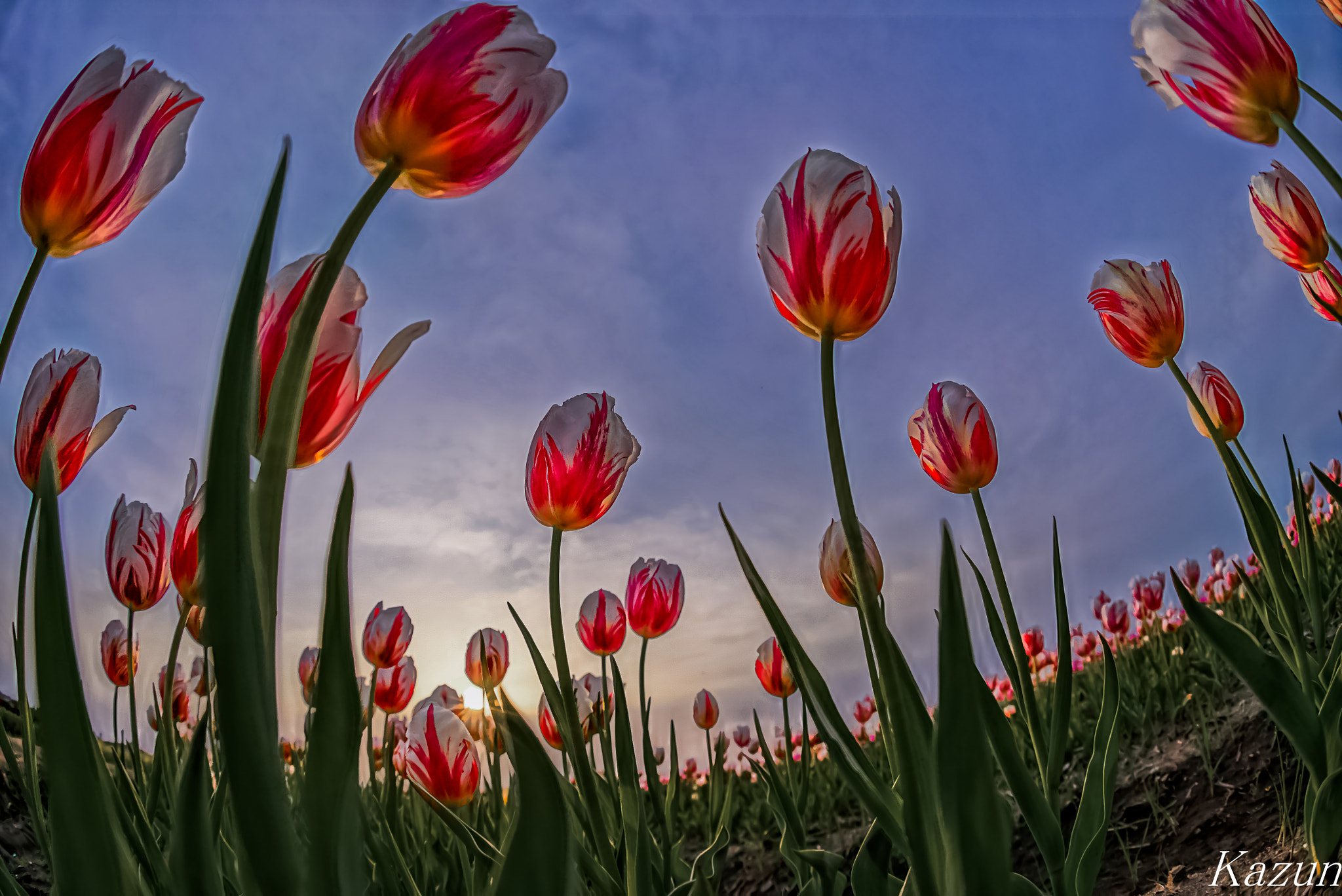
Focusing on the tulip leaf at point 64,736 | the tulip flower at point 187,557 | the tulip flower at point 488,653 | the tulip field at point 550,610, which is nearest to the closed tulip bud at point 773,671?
the tulip field at point 550,610

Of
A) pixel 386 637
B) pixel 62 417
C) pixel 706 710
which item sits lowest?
pixel 706 710

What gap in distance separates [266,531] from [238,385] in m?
0.11

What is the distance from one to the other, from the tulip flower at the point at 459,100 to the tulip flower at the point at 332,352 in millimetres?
109

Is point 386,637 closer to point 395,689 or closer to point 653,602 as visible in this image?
point 395,689

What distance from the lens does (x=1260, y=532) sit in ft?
4.57

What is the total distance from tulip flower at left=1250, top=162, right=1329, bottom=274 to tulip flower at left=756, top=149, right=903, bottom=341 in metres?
1.34

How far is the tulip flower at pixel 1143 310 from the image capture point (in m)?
1.46

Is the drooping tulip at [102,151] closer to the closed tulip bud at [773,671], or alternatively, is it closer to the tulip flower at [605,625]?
the tulip flower at [605,625]

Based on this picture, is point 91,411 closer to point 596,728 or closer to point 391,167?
point 391,167

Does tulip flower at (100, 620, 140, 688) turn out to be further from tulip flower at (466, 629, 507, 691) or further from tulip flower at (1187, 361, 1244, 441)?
tulip flower at (1187, 361, 1244, 441)

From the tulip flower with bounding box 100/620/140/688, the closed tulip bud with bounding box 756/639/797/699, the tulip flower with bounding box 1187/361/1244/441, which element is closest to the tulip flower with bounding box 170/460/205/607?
the tulip flower with bounding box 100/620/140/688

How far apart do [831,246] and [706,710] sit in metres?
2.85

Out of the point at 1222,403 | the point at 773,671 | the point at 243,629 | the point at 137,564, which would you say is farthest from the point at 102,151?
the point at 1222,403

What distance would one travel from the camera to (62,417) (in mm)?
1039
